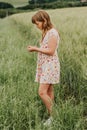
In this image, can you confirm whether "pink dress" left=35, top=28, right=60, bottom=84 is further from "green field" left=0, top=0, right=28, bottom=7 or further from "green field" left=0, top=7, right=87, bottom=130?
"green field" left=0, top=0, right=28, bottom=7

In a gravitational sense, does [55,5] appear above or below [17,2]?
below

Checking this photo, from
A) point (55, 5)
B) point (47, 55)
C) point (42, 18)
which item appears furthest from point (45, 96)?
point (55, 5)

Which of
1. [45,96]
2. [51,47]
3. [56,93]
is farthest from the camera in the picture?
[56,93]

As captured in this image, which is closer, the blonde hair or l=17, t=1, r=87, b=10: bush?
the blonde hair

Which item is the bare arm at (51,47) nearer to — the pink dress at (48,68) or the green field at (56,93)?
the pink dress at (48,68)

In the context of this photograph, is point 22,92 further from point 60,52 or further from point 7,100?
point 60,52

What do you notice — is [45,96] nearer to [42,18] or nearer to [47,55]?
[47,55]

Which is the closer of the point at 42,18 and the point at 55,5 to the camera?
the point at 42,18

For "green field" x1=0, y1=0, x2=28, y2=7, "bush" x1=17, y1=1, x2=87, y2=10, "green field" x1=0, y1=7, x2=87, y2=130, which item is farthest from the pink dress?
"green field" x1=0, y1=0, x2=28, y2=7

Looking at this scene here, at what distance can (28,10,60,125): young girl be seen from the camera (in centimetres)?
483

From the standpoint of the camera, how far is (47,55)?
4.90 meters

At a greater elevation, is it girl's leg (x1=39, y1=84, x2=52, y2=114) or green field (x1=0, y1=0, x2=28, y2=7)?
green field (x1=0, y1=0, x2=28, y2=7)

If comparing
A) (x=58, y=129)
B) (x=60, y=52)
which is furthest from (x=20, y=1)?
(x=58, y=129)

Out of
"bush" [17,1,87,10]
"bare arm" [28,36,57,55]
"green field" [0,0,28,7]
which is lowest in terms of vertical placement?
"bare arm" [28,36,57,55]
